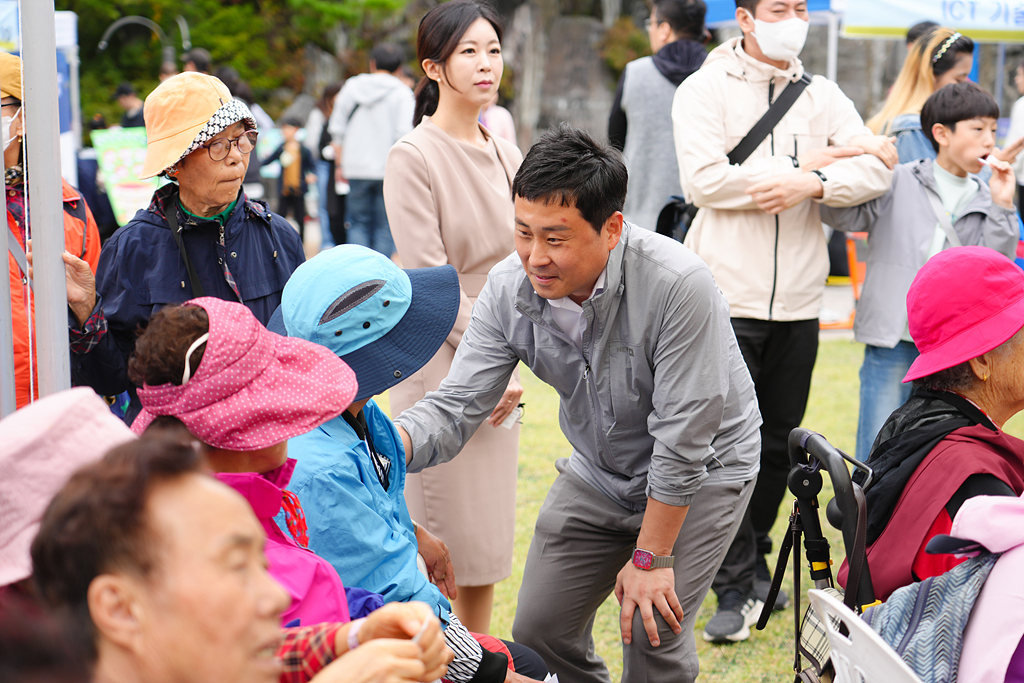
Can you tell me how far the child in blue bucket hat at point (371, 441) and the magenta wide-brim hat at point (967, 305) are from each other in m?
1.07

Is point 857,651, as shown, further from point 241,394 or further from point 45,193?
point 45,193

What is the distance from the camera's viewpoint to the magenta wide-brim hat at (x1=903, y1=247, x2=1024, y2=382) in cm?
204

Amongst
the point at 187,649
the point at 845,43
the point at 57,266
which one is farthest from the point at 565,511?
the point at 845,43

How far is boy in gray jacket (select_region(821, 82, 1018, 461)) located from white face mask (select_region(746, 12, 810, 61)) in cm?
58

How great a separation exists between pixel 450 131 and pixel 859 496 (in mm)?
1741

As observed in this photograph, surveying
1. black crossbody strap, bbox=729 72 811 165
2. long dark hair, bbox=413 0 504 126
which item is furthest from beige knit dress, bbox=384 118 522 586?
black crossbody strap, bbox=729 72 811 165

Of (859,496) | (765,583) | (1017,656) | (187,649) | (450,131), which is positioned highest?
(450,131)

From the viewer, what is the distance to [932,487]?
1.88 m

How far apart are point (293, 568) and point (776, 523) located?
327cm

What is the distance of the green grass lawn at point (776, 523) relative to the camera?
10.4 ft

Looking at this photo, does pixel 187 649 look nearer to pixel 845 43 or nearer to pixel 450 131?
pixel 450 131

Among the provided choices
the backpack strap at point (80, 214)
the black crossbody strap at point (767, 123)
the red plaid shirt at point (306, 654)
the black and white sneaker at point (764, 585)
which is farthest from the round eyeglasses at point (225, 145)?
the black and white sneaker at point (764, 585)

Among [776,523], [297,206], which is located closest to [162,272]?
[776,523]

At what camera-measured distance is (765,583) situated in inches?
139
